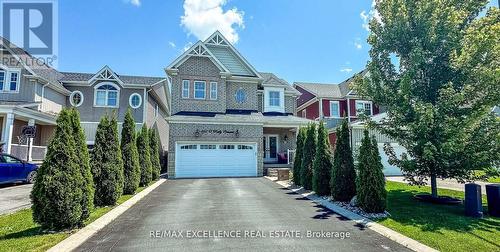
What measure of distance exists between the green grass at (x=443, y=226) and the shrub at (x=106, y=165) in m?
7.82

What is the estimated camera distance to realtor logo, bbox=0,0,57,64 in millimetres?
14891

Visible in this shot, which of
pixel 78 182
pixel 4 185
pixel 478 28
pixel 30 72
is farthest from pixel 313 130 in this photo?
pixel 30 72

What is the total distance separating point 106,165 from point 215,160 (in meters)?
10.5

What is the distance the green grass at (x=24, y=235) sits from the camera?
16.8 feet

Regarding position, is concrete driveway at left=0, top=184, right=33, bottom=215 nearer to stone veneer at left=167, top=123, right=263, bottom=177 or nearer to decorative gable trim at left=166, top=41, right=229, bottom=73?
stone veneer at left=167, top=123, right=263, bottom=177

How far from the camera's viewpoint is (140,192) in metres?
11.8

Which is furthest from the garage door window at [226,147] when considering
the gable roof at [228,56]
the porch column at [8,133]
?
the porch column at [8,133]

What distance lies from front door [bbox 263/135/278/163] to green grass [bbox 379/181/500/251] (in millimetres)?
13985

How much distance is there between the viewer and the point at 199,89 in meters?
20.7

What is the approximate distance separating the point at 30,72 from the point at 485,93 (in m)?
25.3

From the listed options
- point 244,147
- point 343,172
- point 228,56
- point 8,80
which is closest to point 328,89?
point 228,56

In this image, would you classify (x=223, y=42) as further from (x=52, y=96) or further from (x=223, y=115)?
(x=52, y=96)

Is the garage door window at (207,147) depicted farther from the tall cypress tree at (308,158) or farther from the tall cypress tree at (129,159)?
the tall cypress tree at (129,159)

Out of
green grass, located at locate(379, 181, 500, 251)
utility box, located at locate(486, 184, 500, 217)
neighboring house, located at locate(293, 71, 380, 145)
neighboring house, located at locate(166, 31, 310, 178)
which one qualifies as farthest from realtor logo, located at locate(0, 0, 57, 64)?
Result: neighboring house, located at locate(293, 71, 380, 145)
